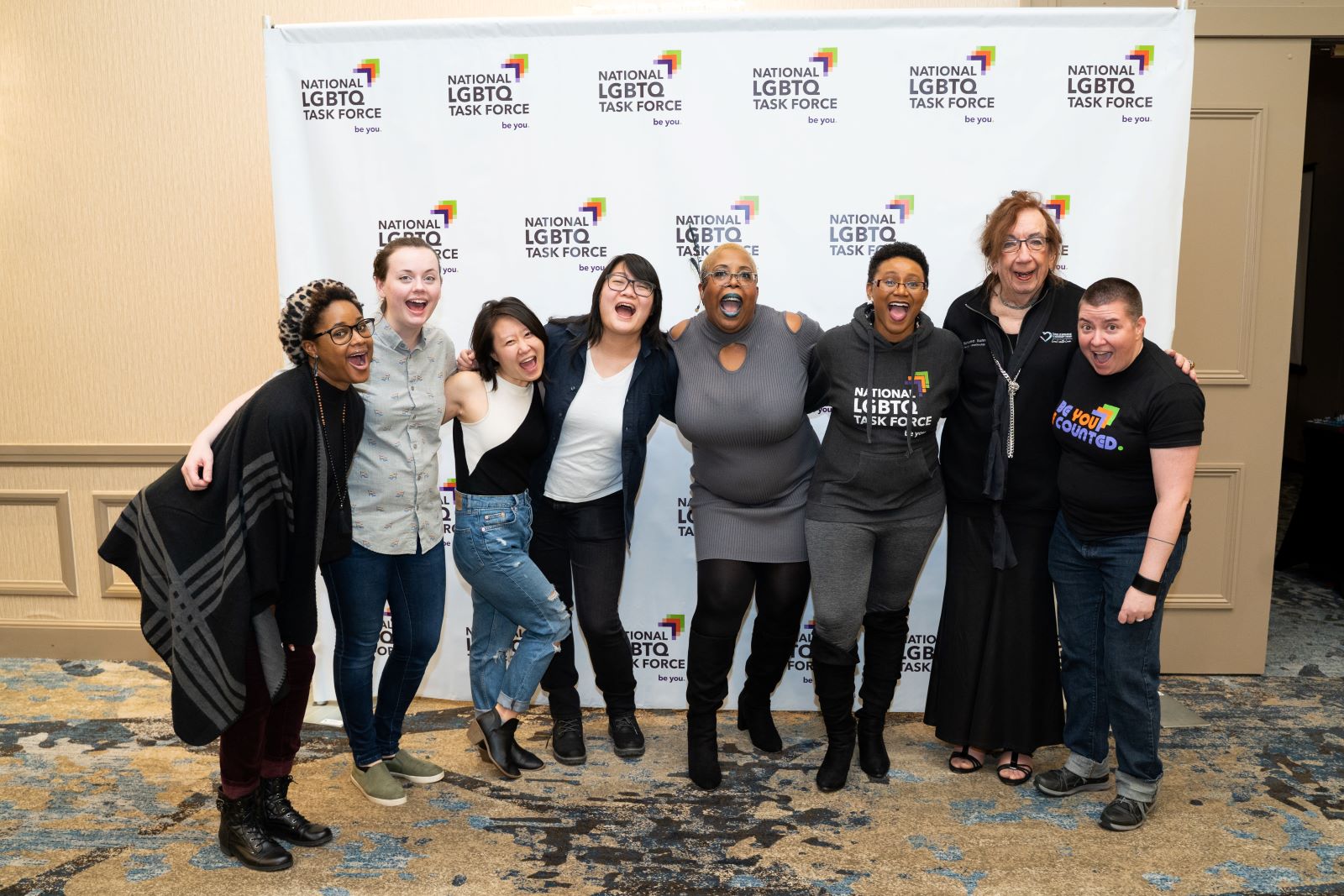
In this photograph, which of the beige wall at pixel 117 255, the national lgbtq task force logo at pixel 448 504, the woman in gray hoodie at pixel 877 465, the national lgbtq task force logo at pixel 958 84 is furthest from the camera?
the beige wall at pixel 117 255

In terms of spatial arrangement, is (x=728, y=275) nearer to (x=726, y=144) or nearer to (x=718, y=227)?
(x=718, y=227)

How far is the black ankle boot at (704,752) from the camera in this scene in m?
2.96

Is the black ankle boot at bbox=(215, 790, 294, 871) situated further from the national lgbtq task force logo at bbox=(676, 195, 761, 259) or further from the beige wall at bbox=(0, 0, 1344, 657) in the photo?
the national lgbtq task force logo at bbox=(676, 195, 761, 259)

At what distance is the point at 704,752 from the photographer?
2.98 meters

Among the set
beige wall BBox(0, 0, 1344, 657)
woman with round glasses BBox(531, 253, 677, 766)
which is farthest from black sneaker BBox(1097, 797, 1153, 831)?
beige wall BBox(0, 0, 1344, 657)

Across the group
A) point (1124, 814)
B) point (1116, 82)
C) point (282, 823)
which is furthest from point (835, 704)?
point (1116, 82)

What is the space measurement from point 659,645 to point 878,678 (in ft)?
3.14

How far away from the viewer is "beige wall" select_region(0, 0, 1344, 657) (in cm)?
396

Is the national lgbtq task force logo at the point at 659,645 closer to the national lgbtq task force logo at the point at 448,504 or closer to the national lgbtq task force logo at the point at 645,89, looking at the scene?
the national lgbtq task force logo at the point at 448,504

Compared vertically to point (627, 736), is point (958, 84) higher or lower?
higher

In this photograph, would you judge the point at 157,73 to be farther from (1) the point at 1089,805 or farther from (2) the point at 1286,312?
(2) the point at 1286,312

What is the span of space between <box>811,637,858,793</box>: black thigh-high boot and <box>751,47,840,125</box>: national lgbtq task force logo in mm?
1845

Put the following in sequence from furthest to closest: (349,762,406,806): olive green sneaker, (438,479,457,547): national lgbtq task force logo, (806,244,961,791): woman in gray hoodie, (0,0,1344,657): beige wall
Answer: (0,0,1344,657): beige wall → (438,479,457,547): national lgbtq task force logo → (349,762,406,806): olive green sneaker → (806,244,961,791): woman in gray hoodie

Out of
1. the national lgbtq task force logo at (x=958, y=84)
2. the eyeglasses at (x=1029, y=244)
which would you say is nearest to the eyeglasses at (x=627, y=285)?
the eyeglasses at (x=1029, y=244)
